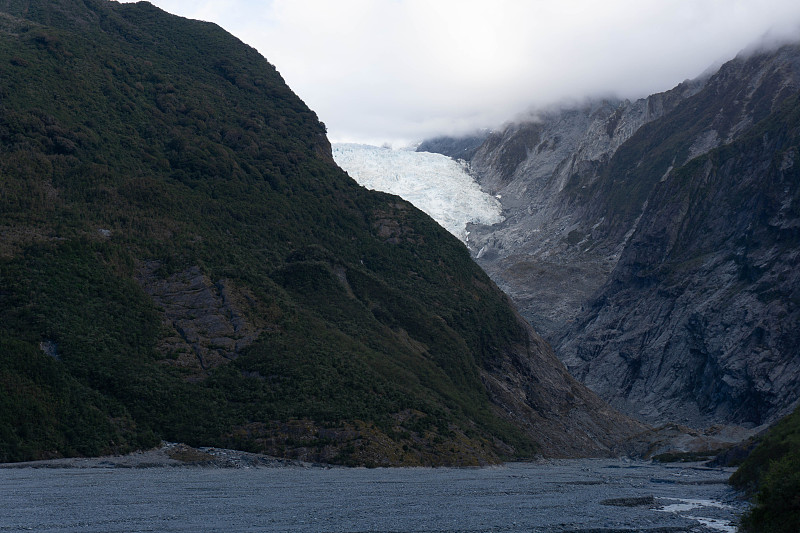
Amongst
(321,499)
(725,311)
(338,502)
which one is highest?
(725,311)

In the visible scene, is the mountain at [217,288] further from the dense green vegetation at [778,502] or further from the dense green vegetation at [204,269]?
the dense green vegetation at [778,502]

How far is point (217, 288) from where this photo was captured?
3233 inches

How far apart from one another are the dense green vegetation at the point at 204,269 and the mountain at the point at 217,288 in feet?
0.89

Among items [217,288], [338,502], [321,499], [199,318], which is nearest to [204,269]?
[217,288]

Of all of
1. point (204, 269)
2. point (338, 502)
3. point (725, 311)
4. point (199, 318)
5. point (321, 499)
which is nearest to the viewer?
point (338, 502)

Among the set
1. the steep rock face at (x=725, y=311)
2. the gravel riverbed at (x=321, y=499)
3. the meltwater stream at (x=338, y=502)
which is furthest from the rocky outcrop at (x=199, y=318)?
the steep rock face at (x=725, y=311)

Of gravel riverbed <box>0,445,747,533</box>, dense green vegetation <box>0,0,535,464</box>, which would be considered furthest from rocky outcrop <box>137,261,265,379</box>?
gravel riverbed <box>0,445,747,533</box>

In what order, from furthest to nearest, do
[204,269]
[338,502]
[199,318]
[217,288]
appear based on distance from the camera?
[204,269] → [217,288] → [199,318] → [338,502]

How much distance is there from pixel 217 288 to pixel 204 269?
274cm

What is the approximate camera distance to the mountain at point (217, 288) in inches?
2564

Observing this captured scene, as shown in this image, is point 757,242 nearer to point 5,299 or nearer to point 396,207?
point 396,207

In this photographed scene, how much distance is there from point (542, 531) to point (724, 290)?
484 ft

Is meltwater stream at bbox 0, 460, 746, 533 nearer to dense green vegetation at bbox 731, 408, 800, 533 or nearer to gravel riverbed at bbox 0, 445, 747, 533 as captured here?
gravel riverbed at bbox 0, 445, 747, 533

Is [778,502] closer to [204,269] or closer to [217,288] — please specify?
[217,288]
